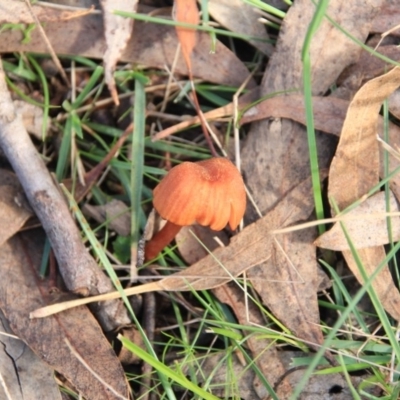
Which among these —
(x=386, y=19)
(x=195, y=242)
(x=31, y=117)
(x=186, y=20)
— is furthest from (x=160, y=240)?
(x=386, y=19)

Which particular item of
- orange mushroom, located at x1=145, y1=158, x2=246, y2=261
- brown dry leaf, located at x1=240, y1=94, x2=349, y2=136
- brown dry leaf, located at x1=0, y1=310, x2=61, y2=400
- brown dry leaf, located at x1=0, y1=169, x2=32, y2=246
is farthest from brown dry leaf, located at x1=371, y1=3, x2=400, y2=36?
brown dry leaf, located at x1=0, y1=310, x2=61, y2=400

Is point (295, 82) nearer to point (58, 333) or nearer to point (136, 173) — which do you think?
point (136, 173)

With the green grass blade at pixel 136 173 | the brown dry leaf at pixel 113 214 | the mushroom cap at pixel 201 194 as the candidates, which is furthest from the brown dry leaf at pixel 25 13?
the mushroom cap at pixel 201 194

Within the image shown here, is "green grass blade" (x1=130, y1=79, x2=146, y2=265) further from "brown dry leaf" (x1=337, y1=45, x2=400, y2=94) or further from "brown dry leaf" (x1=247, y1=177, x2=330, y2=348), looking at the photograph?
"brown dry leaf" (x1=337, y1=45, x2=400, y2=94)

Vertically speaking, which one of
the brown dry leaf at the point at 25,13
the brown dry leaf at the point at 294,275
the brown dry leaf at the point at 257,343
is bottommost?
the brown dry leaf at the point at 257,343

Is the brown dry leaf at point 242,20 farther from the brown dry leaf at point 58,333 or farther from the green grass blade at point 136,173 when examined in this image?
the brown dry leaf at point 58,333
